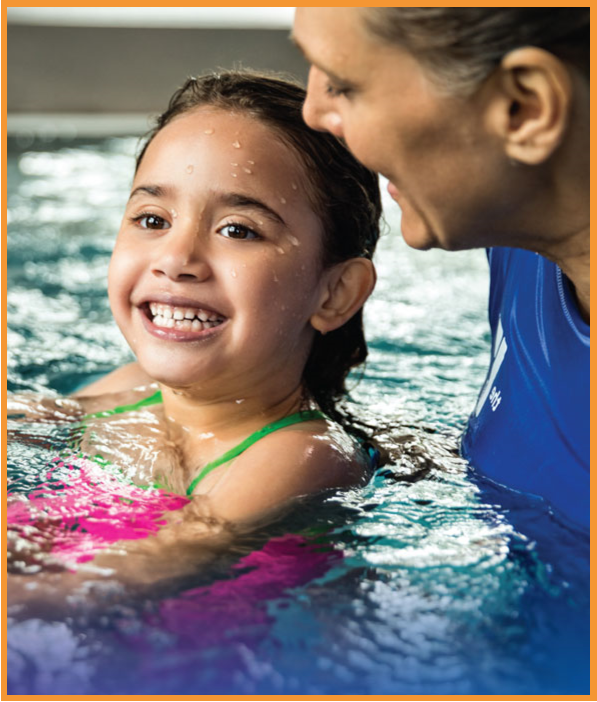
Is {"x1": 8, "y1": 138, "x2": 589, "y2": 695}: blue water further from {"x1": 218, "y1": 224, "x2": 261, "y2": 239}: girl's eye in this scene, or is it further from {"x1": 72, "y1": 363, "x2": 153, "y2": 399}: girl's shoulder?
{"x1": 218, "y1": 224, "x2": 261, "y2": 239}: girl's eye

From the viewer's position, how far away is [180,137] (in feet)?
5.57

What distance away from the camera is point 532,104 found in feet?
3.73

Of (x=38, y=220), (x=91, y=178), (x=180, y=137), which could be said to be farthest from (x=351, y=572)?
(x=91, y=178)

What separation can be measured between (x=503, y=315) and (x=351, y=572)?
677 mm

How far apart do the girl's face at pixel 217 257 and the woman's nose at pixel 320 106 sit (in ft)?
1.02

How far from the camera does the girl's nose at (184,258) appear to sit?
5.18 feet

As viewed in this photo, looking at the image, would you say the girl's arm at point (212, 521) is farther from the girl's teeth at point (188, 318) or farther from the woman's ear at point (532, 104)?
the woman's ear at point (532, 104)

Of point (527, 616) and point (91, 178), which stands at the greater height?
point (91, 178)

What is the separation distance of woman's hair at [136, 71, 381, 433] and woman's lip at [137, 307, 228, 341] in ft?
0.93

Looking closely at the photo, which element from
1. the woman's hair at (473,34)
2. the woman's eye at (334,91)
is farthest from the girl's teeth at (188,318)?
the woman's hair at (473,34)

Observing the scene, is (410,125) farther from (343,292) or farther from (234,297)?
(343,292)

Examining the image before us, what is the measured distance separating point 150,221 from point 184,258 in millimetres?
186

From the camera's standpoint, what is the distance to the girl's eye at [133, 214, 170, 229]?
5.62 ft

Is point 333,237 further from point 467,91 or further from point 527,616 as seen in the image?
point 527,616
